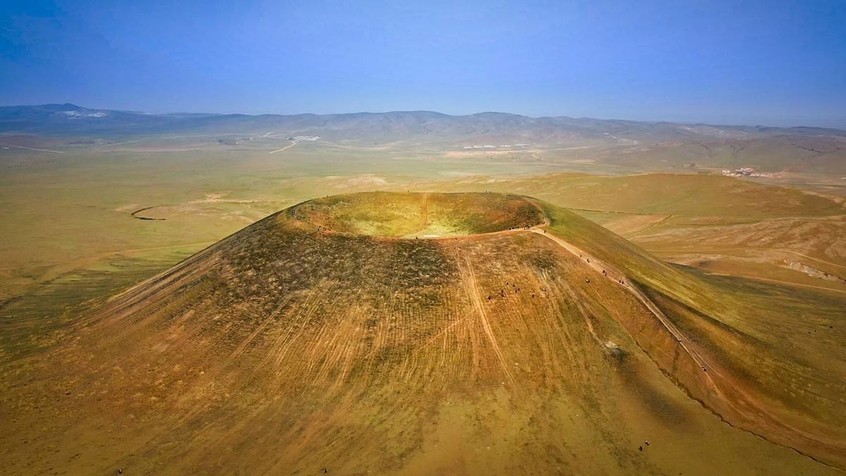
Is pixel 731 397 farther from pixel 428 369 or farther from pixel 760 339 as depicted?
pixel 428 369

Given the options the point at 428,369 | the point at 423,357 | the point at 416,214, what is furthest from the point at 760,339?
the point at 416,214

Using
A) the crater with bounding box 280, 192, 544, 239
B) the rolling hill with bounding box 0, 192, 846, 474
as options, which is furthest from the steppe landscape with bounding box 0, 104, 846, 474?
the crater with bounding box 280, 192, 544, 239

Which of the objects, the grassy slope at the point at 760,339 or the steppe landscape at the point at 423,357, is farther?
the grassy slope at the point at 760,339

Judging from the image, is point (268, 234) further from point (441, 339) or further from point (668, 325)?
point (668, 325)

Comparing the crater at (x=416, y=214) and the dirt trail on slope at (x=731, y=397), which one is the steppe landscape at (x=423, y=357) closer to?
the dirt trail on slope at (x=731, y=397)

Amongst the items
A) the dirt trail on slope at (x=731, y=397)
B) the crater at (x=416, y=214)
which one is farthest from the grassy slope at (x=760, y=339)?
the crater at (x=416, y=214)

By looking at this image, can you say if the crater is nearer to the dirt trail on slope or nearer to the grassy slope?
the grassy slope

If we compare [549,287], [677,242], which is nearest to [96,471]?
[549,287]
